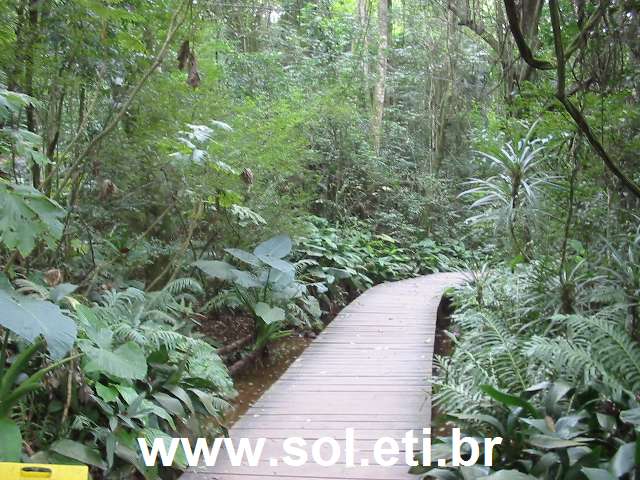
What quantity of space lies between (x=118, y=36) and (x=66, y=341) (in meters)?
2.35

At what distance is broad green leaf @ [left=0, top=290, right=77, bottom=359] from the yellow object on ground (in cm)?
51

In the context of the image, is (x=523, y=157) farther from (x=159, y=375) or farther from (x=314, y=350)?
(x=159, y=375)

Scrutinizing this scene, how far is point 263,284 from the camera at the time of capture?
18.5 ft

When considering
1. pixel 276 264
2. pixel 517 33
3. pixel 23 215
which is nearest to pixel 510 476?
pixel 517 33

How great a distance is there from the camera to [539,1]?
5.49 m

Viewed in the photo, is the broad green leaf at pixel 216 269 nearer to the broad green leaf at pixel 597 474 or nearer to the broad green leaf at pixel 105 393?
the broad green leaf at pixel 105 393

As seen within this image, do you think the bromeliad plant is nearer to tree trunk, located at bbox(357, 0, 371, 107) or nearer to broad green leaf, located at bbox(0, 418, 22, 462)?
broad green leaf, located at bbox(0, 418, 22, 462)

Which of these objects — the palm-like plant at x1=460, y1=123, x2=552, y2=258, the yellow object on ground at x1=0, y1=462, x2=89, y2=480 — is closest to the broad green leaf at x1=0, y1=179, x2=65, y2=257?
the yellow object on ground at x1=0, y1=462, x2=89, y2=480

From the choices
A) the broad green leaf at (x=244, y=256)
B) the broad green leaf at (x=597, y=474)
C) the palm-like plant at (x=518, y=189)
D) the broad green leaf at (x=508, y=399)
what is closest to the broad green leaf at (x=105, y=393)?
the broad green leaf at (x=508, y=399)

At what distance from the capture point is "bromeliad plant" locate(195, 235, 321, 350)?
5293 millimetres

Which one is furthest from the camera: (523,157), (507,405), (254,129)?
(254,129)

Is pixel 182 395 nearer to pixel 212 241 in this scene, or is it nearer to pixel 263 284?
pixel 263 284

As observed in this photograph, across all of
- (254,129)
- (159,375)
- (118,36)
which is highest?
(118,36)

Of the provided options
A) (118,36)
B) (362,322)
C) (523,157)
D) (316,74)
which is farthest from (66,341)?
(316,74)
